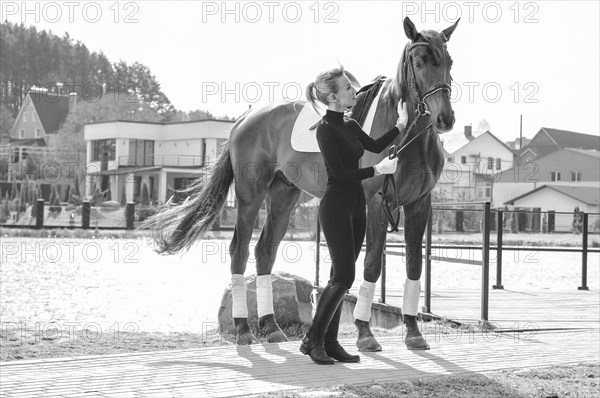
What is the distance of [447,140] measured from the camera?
74.3 meters

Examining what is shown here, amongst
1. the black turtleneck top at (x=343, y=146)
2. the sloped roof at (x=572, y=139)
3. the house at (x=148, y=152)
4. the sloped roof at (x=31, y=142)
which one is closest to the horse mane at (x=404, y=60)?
the black turtleneck top at (x=343, y=146)

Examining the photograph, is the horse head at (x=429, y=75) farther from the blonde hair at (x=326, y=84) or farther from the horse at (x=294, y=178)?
the blonde hair at (x=326, y=84)

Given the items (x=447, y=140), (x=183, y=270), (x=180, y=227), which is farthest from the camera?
(x=447, y=140)

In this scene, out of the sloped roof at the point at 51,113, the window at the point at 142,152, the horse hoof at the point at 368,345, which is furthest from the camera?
the sloped roof at the point at 51,113

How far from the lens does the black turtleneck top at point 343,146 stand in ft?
18.0

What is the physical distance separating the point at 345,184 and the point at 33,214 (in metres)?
36.6

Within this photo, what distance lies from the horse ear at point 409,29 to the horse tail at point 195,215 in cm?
259

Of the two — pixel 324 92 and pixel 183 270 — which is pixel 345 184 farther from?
pixel 183 270

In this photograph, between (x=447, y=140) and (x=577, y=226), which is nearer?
(x=577, y=226)

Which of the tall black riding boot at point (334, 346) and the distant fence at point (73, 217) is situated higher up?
the distant fence at point (73, 217)

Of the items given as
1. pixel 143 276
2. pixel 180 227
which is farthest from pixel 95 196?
pixel 180 227

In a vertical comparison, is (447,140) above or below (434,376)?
above

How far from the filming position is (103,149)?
60.9 metres

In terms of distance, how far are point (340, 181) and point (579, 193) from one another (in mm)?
58851
